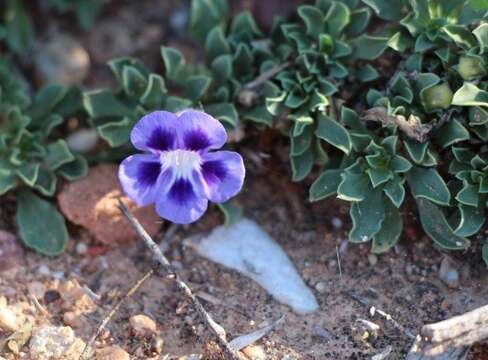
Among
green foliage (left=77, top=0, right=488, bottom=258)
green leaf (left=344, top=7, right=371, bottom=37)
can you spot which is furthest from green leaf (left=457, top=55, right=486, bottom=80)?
green leaf (left=344, top=7, right=371, bottom=37)

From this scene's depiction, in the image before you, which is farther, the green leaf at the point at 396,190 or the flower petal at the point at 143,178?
the green leaf at the point at 396,190

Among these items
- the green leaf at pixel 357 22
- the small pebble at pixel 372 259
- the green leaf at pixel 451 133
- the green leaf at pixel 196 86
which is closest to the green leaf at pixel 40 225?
the green leaf at pixel 196 86

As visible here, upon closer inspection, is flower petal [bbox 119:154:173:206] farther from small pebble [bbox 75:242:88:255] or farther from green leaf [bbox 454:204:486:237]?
green leaf [bbox 454:204:486:237]

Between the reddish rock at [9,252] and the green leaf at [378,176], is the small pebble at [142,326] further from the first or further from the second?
the green leaf at [378,176]

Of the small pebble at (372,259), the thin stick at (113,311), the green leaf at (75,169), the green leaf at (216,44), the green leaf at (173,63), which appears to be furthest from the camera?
the green leaf at (216,44)

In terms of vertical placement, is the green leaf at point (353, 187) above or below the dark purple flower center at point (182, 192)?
below

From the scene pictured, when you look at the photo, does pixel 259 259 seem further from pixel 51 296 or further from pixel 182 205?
pixel 51 296

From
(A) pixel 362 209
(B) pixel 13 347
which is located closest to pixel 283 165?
(A) pixel 362 209

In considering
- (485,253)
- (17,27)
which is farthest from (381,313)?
(17,27)

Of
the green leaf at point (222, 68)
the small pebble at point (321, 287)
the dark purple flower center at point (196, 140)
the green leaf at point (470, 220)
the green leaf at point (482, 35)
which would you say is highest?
the green leaf at point (482, 35)
